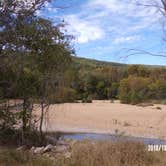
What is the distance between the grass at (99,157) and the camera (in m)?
11.4

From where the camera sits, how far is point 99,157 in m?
11.8

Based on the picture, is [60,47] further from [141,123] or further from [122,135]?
[141,123]

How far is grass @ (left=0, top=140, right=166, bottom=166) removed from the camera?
1145 cm

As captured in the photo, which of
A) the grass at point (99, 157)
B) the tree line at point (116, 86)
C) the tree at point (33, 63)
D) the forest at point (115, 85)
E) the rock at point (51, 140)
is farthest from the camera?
the tree line at point (116, 86)

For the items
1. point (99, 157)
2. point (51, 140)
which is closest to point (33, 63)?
point (51, 140)

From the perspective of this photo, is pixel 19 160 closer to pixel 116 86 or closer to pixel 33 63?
pixel 33 63

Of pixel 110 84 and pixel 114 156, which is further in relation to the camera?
pixel 110 84

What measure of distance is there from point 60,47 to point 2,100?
3.09 meters

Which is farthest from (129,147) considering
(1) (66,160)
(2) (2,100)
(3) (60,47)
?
(3) (60,47)

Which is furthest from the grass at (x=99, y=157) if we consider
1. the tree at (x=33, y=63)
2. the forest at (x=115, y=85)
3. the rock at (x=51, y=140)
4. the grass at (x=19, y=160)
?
the forest at (x=115, y=85)

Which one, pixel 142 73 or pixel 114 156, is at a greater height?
pixel 142 73

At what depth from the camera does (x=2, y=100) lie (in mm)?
16734

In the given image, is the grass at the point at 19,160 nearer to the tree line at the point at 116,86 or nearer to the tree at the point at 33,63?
the tree at the point at 33,63

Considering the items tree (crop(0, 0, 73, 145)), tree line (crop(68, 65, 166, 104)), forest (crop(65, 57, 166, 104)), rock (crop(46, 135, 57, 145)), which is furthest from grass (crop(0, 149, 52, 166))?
tree line (crop(68, 65, 166, 104))
